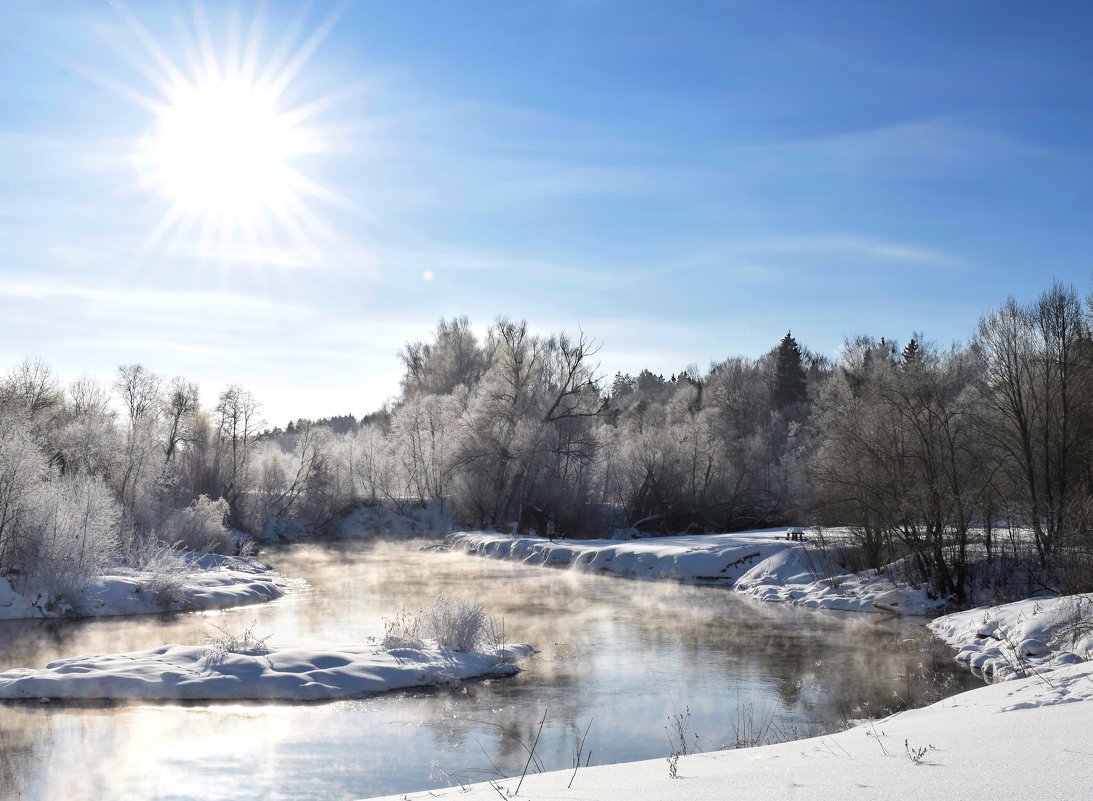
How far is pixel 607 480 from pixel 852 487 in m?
26.4

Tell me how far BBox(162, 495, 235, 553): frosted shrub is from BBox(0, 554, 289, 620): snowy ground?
704cm

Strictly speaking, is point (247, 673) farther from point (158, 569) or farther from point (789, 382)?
point (789, 382)

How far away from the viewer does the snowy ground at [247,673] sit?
1321 centimetres

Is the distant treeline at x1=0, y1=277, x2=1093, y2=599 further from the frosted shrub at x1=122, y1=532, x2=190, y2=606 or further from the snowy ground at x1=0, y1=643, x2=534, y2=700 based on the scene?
the snowy ground at x1=0, y1=643, x2=534, y2=700

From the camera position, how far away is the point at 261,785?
929cm

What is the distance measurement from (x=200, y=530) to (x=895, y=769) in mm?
33751

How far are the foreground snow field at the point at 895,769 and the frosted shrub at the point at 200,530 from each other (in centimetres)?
3012

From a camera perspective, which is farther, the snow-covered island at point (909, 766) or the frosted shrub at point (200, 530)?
the frosted shrub at point (200, 530)

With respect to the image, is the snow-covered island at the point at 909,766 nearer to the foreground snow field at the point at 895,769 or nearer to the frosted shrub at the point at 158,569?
the foreground snow field at the point at 895,769

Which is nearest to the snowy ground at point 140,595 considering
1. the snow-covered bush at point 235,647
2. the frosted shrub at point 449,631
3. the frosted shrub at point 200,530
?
the frosted shrub at point 200,530

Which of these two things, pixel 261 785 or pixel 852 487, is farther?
pixel 852 487

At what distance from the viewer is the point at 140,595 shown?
76.6 feet

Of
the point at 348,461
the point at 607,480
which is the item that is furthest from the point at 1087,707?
the point at 348,461

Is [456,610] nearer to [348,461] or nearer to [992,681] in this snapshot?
[992,681]
